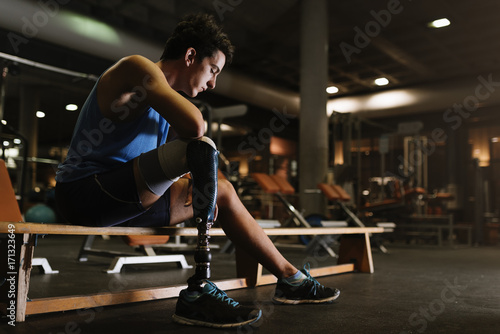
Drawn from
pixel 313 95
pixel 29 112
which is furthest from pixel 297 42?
pixel 29 112

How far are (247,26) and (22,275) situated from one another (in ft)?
19.6

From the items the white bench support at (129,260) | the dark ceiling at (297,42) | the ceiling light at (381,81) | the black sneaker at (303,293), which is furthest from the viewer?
the ceiling light at (381,81)

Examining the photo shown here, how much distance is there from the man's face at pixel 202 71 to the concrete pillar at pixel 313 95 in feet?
15.4

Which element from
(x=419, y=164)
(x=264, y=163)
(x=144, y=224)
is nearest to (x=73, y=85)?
(x=264, y=163)

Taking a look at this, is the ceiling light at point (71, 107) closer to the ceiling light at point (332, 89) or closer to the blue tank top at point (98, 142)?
the ceiling light at point (332, 89)

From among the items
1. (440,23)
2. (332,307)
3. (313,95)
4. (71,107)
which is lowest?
(332,307)

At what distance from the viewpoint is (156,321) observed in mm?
1327

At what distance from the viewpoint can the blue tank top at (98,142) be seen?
1274mm

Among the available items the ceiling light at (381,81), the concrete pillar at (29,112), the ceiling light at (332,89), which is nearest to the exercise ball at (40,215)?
the concrete pillar at (29,112)

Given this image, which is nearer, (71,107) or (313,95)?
(313,95)

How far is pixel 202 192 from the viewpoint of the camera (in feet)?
4.00

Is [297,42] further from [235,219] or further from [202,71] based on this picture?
[235,219]

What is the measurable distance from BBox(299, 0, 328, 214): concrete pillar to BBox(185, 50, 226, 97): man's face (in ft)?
15.4

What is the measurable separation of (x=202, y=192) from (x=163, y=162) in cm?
14
